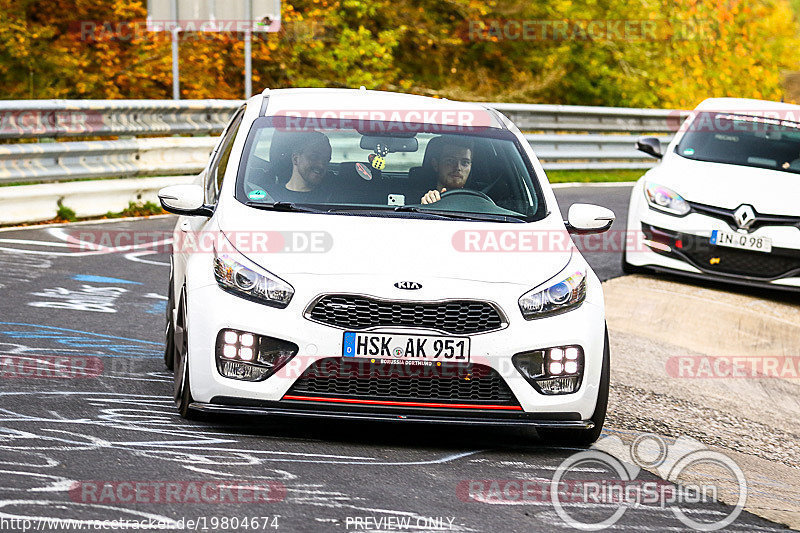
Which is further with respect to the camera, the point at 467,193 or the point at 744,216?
the point at 744,216

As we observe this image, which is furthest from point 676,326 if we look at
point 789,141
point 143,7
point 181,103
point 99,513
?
point 143,7

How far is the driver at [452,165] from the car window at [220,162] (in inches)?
42.9

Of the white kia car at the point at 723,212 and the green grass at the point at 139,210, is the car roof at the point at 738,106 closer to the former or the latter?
the white kia car at the point at 723,212

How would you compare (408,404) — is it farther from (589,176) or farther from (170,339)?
(589,176)

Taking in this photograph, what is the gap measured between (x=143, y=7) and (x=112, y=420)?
17.1 m

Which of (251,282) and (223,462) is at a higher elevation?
(251,282)

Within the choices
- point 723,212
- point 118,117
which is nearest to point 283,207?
point 723,212

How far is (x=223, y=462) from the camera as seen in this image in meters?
5.60

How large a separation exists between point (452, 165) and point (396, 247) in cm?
110

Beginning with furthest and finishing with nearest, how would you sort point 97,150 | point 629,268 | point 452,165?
point 97,150 < point 629,268 < point 452,165

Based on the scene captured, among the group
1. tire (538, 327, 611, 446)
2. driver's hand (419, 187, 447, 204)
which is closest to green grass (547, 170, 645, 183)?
driver's hand (419, 187, 447, 204)

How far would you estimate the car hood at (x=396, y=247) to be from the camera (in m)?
6.06

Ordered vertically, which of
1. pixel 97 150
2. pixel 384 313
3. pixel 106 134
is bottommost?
pixel 97 150

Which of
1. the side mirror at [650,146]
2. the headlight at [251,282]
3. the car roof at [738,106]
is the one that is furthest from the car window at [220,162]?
the car roof at [738,106]
